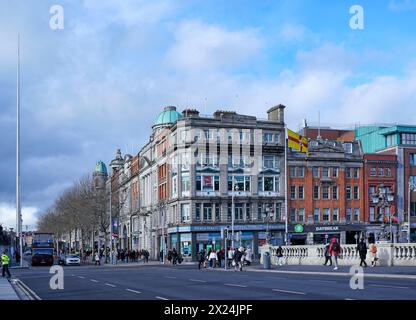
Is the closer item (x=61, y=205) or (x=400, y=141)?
(x=400, y=141)

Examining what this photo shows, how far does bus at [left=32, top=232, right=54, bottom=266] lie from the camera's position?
7488cm

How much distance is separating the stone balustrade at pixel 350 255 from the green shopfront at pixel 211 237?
2542cm

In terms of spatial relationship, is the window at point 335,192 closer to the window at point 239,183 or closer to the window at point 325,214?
the window at point 325,214

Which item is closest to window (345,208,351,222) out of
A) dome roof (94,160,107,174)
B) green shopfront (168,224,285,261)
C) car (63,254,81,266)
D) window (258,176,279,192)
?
green shopfront (168,224,285,261)

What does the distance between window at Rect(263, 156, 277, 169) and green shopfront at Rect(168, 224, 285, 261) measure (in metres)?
7.74

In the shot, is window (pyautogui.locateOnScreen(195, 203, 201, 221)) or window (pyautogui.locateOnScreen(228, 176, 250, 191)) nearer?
window (pyautogui.locateOnScreen(195, 203, 201, 221))

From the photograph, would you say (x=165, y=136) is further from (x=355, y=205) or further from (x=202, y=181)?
(x=355, y=205)

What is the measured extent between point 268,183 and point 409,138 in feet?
71.2

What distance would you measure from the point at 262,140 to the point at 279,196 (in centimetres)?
772

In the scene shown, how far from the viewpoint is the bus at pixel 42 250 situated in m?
74.9

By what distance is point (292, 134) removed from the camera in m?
65.2

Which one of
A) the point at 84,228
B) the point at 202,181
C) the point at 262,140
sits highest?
the point at 262,140

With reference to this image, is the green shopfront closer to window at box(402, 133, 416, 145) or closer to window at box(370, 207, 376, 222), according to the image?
window at box(370, 207, 376, 222)
